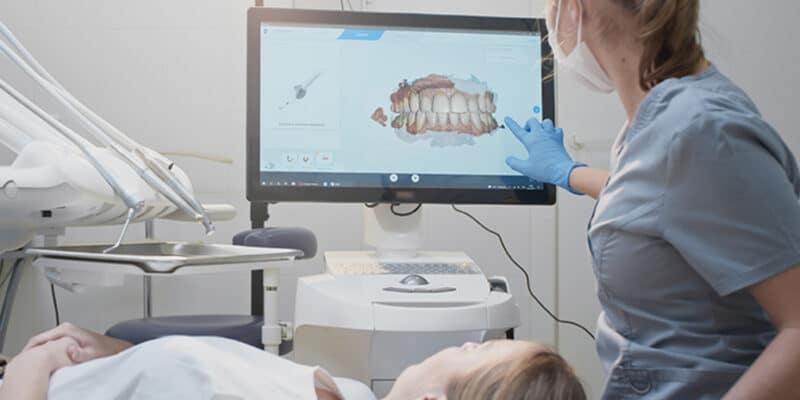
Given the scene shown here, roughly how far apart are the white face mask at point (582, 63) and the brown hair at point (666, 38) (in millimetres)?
101

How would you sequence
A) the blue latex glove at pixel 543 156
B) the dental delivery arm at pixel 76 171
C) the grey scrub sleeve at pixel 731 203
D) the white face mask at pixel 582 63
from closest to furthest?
the grey scrub sleeve at pixel 731 203
the white face mask at pixel 582 63
the dental delivery arm at pixel 76 171
the blue latex glove at pixel 543 156

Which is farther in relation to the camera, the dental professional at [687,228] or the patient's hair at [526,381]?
the patient's hair at [526,381]

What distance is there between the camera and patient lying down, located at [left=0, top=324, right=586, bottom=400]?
97 centimetres

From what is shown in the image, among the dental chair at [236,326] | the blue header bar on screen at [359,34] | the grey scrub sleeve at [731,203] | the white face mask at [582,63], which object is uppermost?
the blue header bar on screen at [359,34]

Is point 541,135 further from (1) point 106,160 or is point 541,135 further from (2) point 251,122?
(1) point 106,160

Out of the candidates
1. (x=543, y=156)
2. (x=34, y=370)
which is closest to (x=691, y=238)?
(x=543, y=156)

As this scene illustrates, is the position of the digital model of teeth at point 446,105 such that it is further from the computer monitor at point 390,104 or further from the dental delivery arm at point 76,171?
the dental delivery arm at point 76,171

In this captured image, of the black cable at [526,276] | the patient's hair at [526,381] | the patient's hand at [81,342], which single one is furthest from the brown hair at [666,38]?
the black cable at [526,276]

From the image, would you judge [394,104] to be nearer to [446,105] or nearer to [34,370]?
[446,105]

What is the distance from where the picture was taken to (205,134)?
2.50 m

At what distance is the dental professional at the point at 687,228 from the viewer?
0.86 meters

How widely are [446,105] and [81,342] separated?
86 centimetres

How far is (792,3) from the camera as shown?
2.26 meters

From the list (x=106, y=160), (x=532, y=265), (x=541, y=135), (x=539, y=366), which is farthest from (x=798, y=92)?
(x=106, y=160)
